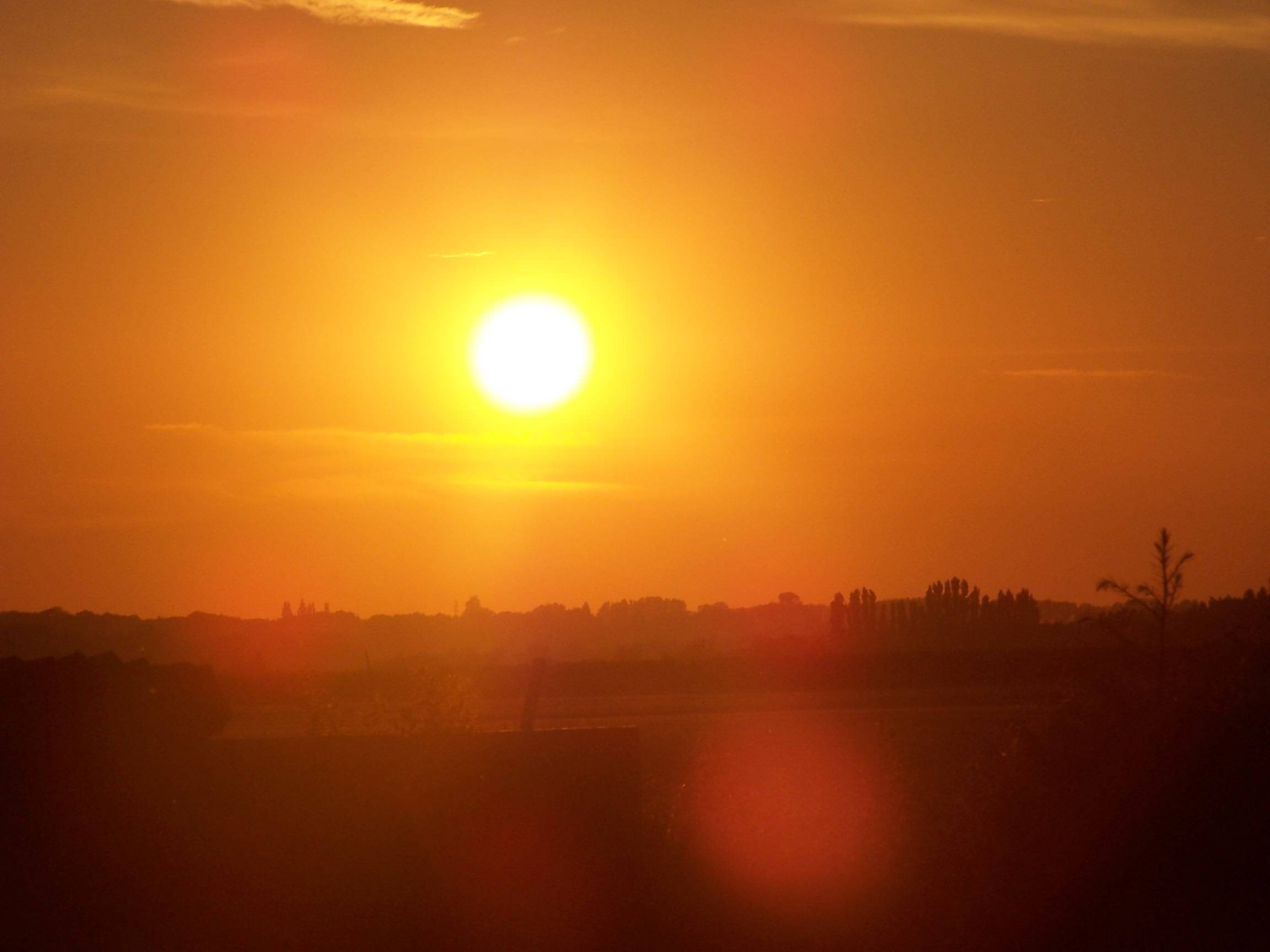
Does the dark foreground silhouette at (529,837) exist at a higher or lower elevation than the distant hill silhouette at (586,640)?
lower

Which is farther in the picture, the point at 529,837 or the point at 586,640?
the point at 586,640

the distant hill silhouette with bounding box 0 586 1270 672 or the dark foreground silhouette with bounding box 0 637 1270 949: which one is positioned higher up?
the distant hill silhouette with bounding box 0 586 1270 672

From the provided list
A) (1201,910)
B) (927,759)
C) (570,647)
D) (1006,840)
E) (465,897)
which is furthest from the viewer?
(570,647)

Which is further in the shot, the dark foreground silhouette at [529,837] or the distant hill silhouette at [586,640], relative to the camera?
the distant hill silhouette at [586,640]

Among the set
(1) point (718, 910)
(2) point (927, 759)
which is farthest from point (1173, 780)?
(2) point (927, 759)

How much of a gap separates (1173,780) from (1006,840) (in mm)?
1930

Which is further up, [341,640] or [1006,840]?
[341,640]

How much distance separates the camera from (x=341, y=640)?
113m

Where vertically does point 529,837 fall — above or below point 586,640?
below

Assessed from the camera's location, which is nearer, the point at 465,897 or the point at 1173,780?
the point at 1173,780

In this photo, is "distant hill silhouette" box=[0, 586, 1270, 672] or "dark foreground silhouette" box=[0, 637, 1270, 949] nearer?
"dark foreground silhouette" box=[0, 637, 1270, 949]

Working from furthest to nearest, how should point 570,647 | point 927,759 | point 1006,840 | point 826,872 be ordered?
1. point 570,647
2. point 927,759
3. point 826,872
4. point 1006,840

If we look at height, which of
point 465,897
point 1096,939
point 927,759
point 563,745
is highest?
point 927,759

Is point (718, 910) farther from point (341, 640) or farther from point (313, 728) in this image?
point (341, 640)
